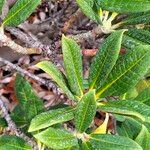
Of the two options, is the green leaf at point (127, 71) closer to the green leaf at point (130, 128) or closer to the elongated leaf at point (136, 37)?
the elongated leaf at point (136, 37)

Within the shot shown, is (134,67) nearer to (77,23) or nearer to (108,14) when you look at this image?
(108,14)

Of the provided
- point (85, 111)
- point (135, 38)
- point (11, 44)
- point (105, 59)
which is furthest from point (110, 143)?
point (11, 44)

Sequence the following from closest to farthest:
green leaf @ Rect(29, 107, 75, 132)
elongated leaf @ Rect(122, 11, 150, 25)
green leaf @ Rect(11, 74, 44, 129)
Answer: green leaf @ Rect(29, 107, 75, 132) < elongated leaf @ Rect(122, 11, 150, 25) < green leaf @ Rect(11, 74, 44, 129)

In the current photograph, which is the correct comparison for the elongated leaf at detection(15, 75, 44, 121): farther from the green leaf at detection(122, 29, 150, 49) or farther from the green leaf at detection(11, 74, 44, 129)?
the green leaf at detection(122, 29, 150, 49)

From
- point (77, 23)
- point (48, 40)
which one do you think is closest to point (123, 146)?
point (77, 23)

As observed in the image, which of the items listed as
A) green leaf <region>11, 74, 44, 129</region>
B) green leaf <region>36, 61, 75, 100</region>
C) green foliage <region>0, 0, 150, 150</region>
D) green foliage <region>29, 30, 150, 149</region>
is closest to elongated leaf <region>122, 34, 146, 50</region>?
green foliage <region>0, 0, 150, 150</region>

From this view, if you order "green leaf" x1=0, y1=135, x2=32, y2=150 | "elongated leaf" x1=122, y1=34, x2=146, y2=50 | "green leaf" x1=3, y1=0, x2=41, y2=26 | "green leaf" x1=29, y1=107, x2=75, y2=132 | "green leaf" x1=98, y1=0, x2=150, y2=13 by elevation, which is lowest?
"green leaf" x1=0, y1=135, x2=32, y2=150

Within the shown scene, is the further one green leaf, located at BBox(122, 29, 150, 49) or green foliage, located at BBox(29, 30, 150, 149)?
green leaf, located at BBox(122, 29, 150, 49)
